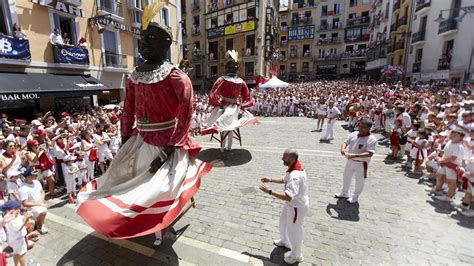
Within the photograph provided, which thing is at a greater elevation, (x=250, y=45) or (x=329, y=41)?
(x=329, y=41)

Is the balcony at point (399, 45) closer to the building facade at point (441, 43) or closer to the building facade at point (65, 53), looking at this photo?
the building facade at point (441, 43)

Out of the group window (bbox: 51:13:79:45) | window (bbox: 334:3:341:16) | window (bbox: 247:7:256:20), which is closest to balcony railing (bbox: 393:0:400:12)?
window (bbox: 334:3:341:16)

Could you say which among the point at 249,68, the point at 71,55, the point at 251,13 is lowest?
the point at 71,55

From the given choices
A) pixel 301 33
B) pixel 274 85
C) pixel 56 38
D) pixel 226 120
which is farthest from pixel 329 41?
pixel 226 120

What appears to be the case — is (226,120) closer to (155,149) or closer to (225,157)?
(225,157)

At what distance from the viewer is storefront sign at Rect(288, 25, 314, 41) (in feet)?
145

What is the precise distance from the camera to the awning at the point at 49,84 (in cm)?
927

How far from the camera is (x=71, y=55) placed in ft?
41.2

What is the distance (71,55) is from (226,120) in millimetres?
11021

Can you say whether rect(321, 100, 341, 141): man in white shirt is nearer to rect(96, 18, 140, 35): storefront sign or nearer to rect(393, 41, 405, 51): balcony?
rect(96, 18, 140, 35): storefront sign

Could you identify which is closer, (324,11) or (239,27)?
(239,27)

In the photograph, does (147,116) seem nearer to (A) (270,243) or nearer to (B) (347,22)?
(A) (270,243)

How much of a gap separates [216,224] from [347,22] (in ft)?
158

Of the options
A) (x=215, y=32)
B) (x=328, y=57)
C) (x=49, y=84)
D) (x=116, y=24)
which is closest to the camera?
(x=49, y=84)
